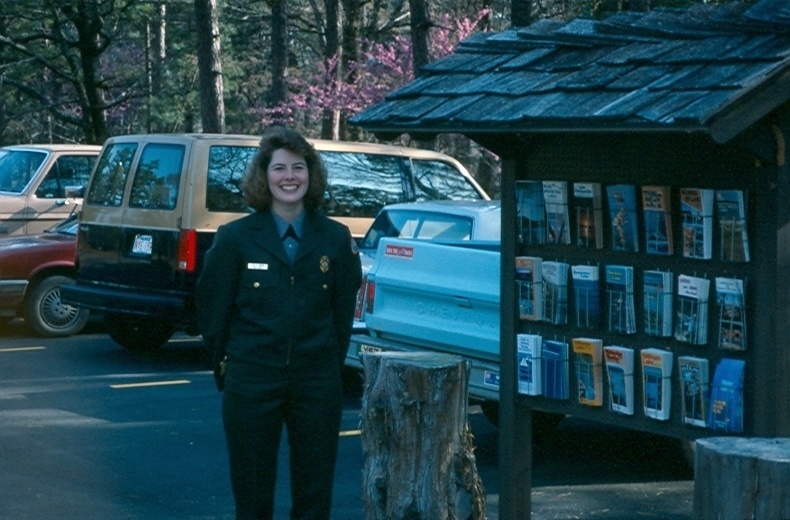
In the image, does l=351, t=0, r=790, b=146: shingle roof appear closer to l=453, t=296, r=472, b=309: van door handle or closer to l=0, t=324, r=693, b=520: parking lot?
l=453, t=296, r=472, b=309: van door handle

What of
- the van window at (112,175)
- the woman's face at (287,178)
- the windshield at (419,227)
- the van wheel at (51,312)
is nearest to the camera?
the woman's face at (287,178)

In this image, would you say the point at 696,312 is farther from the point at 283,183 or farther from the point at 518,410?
the point at 283,183

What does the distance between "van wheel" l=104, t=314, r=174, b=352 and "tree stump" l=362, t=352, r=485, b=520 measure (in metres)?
8.54

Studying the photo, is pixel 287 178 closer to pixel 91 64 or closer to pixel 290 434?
pixel 290 434

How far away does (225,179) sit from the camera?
12859 mm

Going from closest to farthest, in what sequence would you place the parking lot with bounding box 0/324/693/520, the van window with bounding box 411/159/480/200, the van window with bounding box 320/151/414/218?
the parking lot with bounding box 0/324/693/520
the van window with bounding box 320/151/414/218
the van window with bounding box 411/159/480/200

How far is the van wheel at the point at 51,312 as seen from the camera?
48.8 feet

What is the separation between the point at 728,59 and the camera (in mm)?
5449

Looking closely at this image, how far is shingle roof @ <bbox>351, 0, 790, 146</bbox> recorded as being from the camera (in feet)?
17.1

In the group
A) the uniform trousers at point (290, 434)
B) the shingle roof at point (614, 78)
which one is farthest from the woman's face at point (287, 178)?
the shingle roof at point (614, 78)

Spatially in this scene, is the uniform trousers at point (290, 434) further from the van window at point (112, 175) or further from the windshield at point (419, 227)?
the van window at point (112, 175)

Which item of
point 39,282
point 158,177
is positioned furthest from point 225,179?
point 39,282

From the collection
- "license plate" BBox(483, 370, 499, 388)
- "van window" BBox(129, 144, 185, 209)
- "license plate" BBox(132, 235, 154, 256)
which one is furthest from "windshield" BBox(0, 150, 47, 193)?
"license plate" BBox(483, 370, 499, 388)

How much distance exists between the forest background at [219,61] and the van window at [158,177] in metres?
6.36
